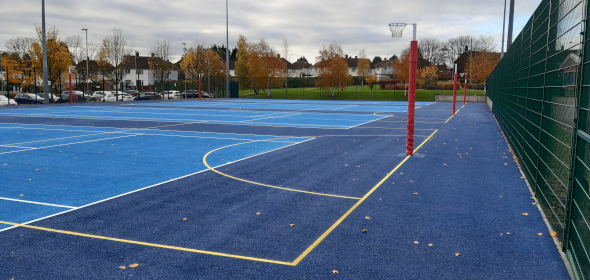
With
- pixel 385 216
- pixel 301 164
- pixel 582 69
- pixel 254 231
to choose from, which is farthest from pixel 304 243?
pixel 301 164

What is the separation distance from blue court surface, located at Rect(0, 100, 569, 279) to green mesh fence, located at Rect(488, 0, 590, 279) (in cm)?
42

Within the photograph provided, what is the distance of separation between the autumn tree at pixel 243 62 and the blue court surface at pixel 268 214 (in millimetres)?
61256

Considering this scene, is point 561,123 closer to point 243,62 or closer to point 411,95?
point 411,95

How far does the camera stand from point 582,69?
525cm

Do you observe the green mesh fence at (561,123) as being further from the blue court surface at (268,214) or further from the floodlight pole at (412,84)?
the floodlight pole at (412,84)

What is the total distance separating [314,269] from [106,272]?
2460 millimetres

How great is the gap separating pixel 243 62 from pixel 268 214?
237 feet

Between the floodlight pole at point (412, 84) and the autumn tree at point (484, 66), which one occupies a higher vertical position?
the autumn tree at point (484, 66)

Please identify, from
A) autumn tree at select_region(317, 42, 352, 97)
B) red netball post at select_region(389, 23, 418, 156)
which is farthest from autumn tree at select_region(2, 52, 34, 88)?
red netball post at select_region(389, 23, 418, 156)

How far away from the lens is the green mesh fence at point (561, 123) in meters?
4.99

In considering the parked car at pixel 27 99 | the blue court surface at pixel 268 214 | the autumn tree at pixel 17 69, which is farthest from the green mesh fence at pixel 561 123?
the autumn tree at pixel 17 69

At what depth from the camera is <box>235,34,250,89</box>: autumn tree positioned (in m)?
75.6

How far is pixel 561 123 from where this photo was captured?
6484mm

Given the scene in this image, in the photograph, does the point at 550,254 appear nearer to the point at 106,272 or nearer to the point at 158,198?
the point at 106,272
